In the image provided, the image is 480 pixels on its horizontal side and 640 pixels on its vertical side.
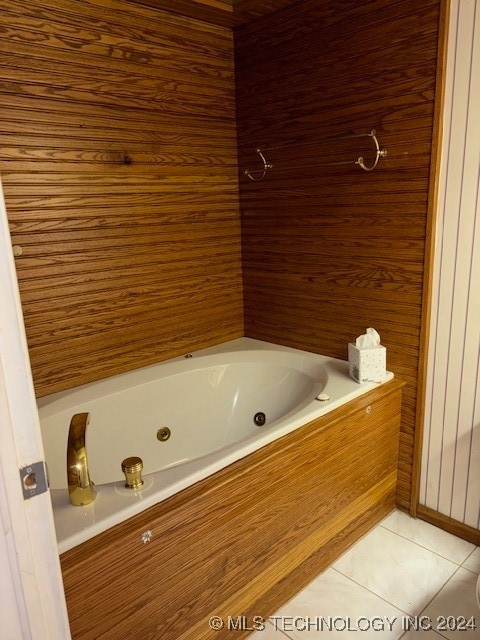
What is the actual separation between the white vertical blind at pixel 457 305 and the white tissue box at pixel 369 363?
0.21 metres

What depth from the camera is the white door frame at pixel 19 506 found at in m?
0.71

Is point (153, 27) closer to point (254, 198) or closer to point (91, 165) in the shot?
point (91, 165)

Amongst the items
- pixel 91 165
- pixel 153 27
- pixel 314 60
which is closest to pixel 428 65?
pixel 314 60

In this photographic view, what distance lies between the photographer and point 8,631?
0.78 metres

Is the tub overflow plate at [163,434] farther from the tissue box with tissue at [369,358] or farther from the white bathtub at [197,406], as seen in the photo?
the tissue box with tissue at [369,358]

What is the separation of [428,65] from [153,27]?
47.6 inches

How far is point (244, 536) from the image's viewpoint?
1475 millimetres

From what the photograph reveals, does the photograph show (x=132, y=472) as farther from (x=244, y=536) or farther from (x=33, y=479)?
(x=33, y=479)

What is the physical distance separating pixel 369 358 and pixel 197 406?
34.8 inches

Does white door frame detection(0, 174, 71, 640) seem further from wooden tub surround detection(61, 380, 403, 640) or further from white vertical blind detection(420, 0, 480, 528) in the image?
white vertical blind detection(420, 0, 480, 528)

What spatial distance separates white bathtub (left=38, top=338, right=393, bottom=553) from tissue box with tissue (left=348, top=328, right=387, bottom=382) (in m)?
0.04

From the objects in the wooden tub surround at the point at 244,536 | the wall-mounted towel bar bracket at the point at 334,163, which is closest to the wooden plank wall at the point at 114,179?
the wall-mounted towel bar bracket at the point at 334,163

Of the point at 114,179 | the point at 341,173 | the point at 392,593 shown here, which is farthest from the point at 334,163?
the point at 392,593

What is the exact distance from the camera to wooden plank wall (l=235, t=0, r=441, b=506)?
184 cm
